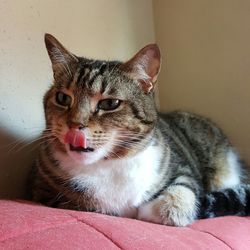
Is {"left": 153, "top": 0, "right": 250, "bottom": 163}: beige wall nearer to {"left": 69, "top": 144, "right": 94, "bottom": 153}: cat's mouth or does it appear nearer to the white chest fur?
the white chest fur

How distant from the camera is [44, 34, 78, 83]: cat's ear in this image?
1170 millimetres

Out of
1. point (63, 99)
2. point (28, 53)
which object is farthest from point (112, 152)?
point (28, 53)

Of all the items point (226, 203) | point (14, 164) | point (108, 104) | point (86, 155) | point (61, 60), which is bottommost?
point (226, 203)

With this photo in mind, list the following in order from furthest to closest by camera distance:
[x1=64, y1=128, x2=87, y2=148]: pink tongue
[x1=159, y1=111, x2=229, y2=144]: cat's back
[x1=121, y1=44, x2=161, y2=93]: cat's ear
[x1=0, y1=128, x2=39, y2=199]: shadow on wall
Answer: [x1=159, y1=111, x2=229, y2=144]: cat's back → [x1=0, y1=128, x2=39, y2=199]: shadow on wall → [x1=121, y1=44, x2=161, y2=93]: cat's ear → [x1=64, y1=128, x2=87, y2=148]: pink tongue

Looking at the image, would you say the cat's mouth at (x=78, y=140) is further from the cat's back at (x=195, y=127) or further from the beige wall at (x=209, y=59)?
the beige wall at (x=209, y=59)

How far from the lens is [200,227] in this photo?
43.1 inches

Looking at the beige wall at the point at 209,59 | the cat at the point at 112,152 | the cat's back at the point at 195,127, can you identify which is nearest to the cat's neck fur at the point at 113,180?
the cat at the point at 112,152

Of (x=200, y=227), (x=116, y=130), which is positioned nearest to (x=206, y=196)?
(x=200, y=227)

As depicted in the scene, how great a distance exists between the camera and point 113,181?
1.14 meters

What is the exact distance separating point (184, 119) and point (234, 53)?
0.33m

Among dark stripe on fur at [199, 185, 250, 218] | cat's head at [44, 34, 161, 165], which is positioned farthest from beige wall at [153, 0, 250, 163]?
cat's head at [44, 34, 161, 165]

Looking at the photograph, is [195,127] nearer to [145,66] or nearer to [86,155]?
[145,66]

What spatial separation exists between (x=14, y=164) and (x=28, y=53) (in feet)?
1.15

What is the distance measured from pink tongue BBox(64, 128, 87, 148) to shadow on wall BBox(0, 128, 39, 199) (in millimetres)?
338
